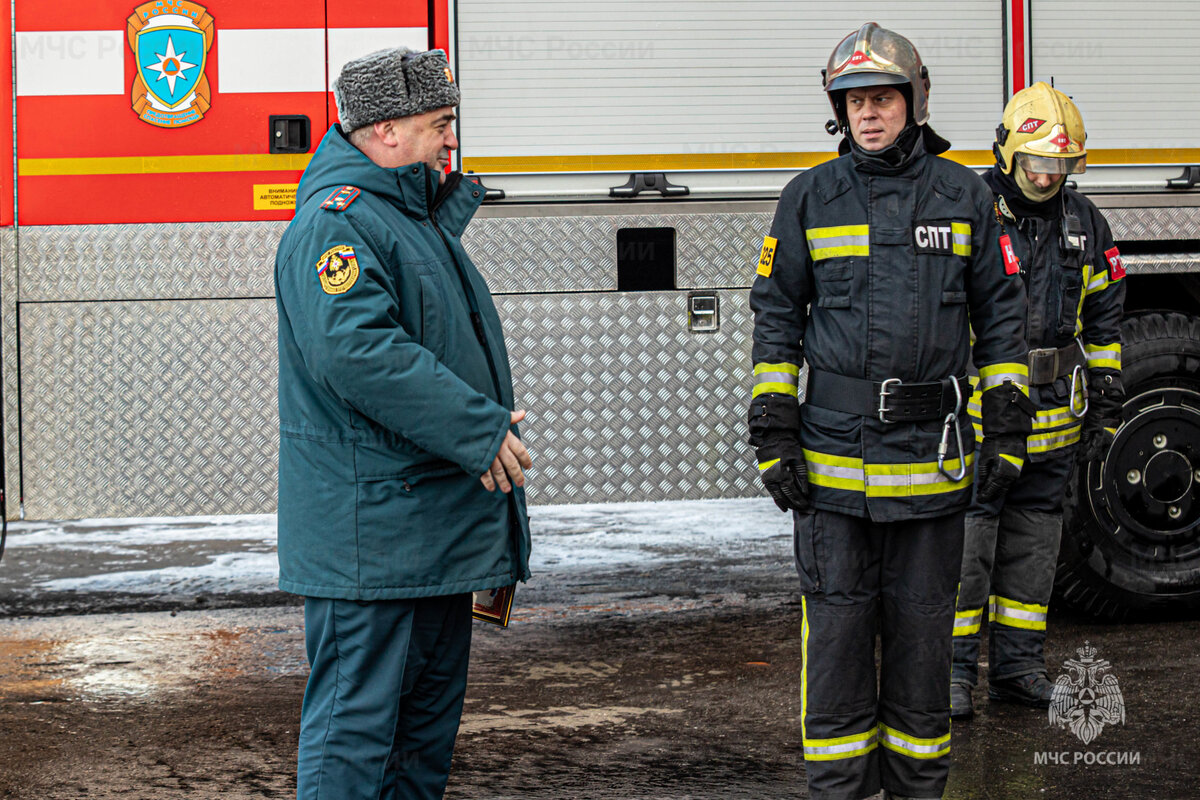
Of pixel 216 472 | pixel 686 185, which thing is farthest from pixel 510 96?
pixel 216 472

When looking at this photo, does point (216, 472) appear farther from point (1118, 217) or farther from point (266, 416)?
point (1118, 217)

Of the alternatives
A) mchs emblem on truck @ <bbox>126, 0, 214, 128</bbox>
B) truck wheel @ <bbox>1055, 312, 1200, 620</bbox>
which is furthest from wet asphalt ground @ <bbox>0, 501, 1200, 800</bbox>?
mchs emblem on truck @ <bbox>126, 0, 214, 128</bbox>

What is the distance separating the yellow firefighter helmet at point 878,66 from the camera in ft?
10.2

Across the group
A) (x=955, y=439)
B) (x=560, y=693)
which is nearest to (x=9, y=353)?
(x=560, y=693)

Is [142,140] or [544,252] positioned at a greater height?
[142,140]

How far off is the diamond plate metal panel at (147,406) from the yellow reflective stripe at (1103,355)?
9.32 ft

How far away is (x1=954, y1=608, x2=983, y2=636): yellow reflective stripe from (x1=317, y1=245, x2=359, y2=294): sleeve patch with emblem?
98.7 inches

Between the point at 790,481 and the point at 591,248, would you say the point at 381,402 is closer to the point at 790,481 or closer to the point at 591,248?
A: the point at 790,481

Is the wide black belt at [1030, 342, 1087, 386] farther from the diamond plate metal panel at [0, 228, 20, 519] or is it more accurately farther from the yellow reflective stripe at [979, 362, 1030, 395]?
the diamond plate metal panel at [0, 228, 20, 519]

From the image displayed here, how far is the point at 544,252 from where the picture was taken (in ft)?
15.6

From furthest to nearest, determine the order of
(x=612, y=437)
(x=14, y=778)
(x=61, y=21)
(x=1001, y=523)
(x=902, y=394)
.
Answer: (x=612, y=437) < (x=61, y=21) < (x=1001, y=523) < (x=14, y=778) < (x=902, y=394)

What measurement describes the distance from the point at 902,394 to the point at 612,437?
1.89m

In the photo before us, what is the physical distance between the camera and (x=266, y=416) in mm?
4711

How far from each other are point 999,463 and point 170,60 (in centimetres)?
316
